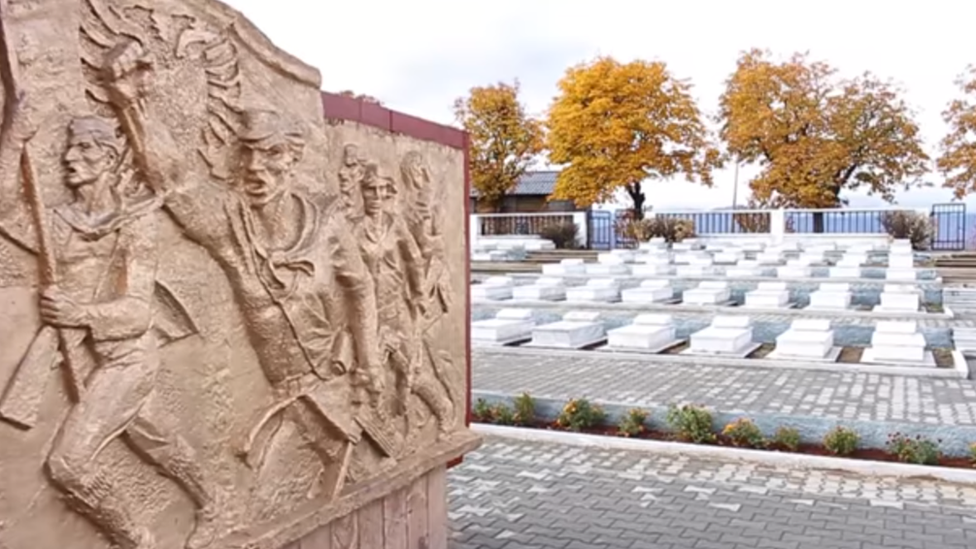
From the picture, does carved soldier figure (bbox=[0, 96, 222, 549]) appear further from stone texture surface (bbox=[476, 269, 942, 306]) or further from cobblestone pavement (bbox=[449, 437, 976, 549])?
stone texture surface (bbox=[476, 269, 942, 306])

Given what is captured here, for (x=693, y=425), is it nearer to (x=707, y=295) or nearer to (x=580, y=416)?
(x=580, y=416)

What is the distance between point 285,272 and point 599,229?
3112 cm

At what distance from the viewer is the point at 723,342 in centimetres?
1280

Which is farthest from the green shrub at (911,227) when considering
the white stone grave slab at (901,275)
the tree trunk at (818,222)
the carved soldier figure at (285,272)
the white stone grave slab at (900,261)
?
the carved soldier figure at (285,272)

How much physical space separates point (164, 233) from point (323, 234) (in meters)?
0.94

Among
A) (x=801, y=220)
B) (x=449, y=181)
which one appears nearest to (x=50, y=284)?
(x=449, y=181)

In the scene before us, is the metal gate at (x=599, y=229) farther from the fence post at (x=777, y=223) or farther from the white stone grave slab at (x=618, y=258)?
the white stone grave slab at (x=618, y=258)

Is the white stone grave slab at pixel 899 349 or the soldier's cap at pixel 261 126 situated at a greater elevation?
the soldier's cap at pixel 261 126

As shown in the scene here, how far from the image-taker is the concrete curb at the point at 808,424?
7918mm

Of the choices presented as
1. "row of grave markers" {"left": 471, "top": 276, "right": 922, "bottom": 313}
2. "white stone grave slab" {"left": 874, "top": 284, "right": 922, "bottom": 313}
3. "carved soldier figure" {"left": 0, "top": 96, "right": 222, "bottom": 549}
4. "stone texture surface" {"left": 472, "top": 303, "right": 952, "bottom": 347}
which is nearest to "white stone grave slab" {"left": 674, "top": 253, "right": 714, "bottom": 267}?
Answer: "row of grave markers" {"left": 471, "top": 276, "right": 922, "bottom": 313}

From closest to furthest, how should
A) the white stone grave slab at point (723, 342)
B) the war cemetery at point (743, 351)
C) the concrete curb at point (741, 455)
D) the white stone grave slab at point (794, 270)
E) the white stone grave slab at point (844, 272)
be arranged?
1. the concrete curb at point (741, 455)
2. the war cemetery at point (743, 351)
3. the white stone grave slab at point (723, 342)
4. the white stone grave slab at point (844, 272)
5. the white stone grave slab at point (794, 270)

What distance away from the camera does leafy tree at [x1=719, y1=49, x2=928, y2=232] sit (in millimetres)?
33500

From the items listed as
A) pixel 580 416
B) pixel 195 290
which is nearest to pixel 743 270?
pixel 580 416

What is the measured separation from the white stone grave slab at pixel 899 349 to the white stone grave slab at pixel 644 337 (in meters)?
2.90
